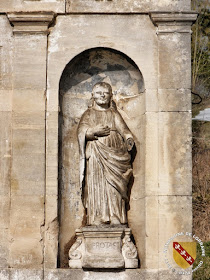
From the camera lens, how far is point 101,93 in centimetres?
1339

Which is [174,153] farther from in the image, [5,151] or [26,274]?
[26,274]

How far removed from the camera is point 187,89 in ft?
42.7

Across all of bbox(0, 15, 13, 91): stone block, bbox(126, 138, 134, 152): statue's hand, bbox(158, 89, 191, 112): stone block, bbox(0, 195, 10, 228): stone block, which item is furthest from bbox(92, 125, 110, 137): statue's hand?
bbox(0, 195, 10, 228): stone block

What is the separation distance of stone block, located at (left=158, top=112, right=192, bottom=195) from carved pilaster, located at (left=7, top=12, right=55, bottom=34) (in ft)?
8.29

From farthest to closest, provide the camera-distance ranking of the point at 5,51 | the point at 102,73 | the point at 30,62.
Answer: the point at 102,73, the point at 5,51, the point at 30,62

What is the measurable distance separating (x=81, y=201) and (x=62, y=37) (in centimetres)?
286

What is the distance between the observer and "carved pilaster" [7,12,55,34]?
1321 cm

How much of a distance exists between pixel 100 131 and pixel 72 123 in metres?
0.70

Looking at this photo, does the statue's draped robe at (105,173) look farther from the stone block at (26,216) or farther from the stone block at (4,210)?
the stone block at (4,210)

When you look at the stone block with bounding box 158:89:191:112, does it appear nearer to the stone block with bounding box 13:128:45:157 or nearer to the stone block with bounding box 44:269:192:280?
the stone block with bounding box 13:128:45:157

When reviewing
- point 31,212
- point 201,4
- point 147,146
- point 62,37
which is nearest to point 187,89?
point 147,146

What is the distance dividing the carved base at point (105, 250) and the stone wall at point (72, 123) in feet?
Result: 0.66

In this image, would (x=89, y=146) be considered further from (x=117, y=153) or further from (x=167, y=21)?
(x=167, y=21)

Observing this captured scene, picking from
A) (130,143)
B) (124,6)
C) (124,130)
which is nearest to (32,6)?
(124,6)
